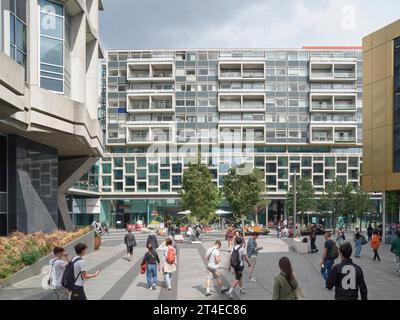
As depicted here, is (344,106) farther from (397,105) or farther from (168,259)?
(168,259)

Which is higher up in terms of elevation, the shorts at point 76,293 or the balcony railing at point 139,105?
the balcony railing at point 139,105

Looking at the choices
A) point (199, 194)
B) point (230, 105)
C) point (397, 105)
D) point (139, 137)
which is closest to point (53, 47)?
point (397, 105)

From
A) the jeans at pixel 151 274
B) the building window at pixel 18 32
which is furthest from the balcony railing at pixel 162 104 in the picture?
the jeans at pixel 151 274

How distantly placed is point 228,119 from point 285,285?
67726mm

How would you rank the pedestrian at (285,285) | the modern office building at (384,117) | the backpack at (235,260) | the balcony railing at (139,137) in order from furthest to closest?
the balcony railing at (139,137) → the modern office building at (384,117) → the backpack at (235,260) → the pedestrian at (285,285)

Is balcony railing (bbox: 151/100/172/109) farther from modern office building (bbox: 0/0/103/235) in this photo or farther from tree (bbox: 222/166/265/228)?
modern office building (bbox: 0/0/103/235)

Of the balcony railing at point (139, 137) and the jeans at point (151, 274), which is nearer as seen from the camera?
the jeans at point (151, 274)

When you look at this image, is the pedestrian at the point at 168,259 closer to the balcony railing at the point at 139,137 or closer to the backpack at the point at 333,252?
the backpack at the point at 333,252

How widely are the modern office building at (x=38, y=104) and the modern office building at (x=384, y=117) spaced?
20.2 m

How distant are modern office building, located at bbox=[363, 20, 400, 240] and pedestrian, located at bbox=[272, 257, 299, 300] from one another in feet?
92.9

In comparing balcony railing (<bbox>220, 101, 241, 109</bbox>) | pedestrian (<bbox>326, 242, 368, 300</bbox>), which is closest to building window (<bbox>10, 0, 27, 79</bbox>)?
pedestrian (<bbox>326, 242, 368, 300</bbox>)

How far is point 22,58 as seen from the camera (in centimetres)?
2334

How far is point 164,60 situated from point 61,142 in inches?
1873

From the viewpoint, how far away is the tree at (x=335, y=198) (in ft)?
209
